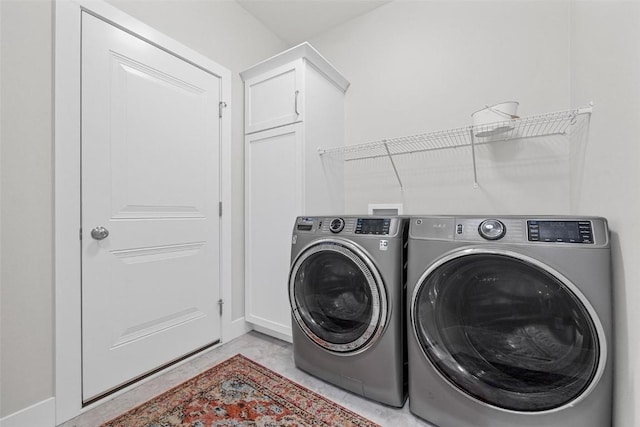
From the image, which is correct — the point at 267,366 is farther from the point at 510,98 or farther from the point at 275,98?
the point at 510,98

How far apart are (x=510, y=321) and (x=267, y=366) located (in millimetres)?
1355


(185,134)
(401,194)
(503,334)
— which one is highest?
(185,134)

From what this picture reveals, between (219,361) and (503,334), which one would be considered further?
(219,361)

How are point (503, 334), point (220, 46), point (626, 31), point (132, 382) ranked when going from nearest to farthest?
point (626, 31)
point (503, 334)
point (132, 382)
point (220, 46)

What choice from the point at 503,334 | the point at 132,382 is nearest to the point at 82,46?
the point at 132,382

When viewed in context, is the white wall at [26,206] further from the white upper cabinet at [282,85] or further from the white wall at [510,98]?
the white wall at [510,98]

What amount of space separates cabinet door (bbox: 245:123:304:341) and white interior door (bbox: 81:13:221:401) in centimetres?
26

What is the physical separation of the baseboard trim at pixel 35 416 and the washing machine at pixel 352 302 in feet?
3.74

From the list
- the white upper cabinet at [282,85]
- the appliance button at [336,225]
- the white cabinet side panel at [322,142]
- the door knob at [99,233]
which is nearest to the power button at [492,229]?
the appliance button at [336,225]

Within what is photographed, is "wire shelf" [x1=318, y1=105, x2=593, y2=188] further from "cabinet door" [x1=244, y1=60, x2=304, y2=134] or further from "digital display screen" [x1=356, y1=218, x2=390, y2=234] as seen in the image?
"digital display screen" [x1=356, y1=218, x2=390, y2=234]

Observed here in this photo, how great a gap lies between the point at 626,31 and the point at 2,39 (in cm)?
223

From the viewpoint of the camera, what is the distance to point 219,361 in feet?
5.77

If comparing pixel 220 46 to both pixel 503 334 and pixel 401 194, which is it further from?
pixel 503 334

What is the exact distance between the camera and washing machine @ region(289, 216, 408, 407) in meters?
1.27
